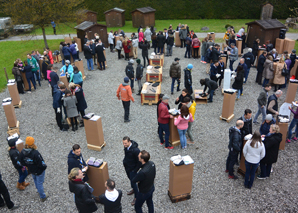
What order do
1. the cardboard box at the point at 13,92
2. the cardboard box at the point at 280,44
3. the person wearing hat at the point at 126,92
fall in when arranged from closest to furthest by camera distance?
the person wearing hat at the point at 126,92
the cardboard box at the point at 13,92
the cardboard box at the point at 280,44

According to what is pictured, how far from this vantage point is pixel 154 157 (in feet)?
26.3

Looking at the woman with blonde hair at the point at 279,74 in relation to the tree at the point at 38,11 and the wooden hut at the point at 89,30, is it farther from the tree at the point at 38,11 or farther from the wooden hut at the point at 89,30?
the tree at the point at 38,11

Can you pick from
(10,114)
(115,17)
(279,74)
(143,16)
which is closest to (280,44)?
(279,74)

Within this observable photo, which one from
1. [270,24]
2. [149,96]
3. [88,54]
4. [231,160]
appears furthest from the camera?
[270,24]

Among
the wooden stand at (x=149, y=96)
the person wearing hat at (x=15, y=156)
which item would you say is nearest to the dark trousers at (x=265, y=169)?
the wooden stand at (x=149, y=96)

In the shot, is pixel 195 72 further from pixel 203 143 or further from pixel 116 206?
pixel 116 206

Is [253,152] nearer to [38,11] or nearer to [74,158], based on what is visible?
[74,158]

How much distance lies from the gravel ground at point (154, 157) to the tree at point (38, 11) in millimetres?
8274

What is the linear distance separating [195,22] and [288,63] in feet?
66.5

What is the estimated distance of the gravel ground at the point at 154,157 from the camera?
20.6 feet

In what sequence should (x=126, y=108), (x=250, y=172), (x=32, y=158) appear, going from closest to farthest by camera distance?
1. (x=32, y=158)
2. (x=250, y=172)
3. (x=126, y=108)

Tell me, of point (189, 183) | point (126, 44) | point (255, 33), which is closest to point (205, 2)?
point (255, 33)

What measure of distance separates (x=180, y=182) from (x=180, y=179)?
3.4 inches

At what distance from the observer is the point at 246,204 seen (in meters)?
6.20
